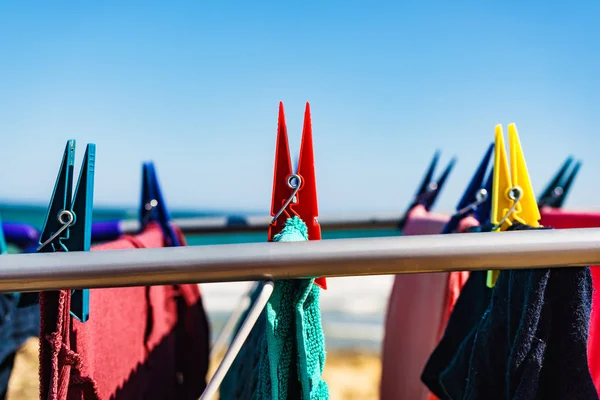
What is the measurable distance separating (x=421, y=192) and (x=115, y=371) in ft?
3.07

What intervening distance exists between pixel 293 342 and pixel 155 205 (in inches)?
26.9

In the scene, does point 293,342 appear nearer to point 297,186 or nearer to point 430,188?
point 297,186

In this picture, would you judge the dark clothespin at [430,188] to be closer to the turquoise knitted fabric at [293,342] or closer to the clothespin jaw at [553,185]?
the clothespin jaw at [553,185]

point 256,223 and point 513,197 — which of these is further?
point 256,223

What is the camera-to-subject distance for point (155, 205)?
1.13 metres

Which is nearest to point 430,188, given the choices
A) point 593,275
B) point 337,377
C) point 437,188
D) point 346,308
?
point 437,188

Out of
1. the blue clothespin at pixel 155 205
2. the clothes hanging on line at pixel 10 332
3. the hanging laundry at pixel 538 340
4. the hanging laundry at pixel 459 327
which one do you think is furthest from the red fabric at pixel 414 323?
the clothes hanging on line at pixel 10 332

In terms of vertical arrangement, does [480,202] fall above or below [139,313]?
above

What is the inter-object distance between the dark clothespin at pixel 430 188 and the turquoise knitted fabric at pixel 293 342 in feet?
2.97

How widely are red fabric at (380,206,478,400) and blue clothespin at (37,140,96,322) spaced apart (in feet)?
1.83

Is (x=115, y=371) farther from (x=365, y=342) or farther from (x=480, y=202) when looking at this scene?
(x=365, y=342)

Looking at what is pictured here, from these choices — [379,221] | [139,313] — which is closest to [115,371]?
[139,313]

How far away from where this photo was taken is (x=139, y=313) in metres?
0.87

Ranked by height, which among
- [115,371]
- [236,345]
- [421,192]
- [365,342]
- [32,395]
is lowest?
[365,342]
